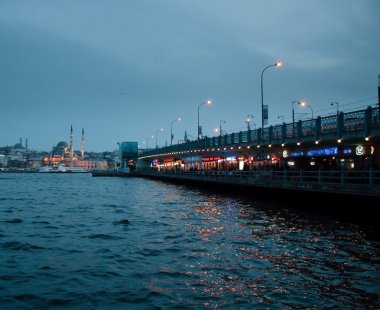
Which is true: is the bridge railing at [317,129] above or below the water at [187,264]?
above

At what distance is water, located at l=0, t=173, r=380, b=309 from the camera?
11.0 metres

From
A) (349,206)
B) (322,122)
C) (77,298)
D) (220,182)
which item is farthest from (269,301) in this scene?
(220,182)

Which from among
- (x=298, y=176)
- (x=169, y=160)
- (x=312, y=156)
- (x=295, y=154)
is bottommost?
(x=298, y=176)

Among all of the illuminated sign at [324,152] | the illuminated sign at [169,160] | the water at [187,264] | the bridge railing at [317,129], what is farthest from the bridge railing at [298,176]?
the illuminated sign at [169,160]

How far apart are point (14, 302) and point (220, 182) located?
42.5 m

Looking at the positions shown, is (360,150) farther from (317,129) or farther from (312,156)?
(312,156)

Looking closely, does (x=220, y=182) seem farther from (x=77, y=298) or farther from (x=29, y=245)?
(x=77, y=298)

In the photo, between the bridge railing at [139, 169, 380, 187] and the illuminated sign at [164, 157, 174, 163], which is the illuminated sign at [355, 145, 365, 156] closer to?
the bridge railing at [139, 169, 380, 187]

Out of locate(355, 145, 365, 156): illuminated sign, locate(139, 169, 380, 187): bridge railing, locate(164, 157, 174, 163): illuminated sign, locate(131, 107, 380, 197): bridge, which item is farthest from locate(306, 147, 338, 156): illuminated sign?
locate(164, 157, 174, 163): illuminated sign

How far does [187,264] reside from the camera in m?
14.4

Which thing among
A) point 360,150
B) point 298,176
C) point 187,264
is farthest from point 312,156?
point 187,264

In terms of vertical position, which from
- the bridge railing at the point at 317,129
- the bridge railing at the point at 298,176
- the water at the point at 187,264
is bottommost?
the water at the point at 187,264

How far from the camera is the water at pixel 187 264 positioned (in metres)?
11.0

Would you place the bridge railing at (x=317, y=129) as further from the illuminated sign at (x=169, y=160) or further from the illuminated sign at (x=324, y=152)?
the illuminated sign at (x=169, y=160)
